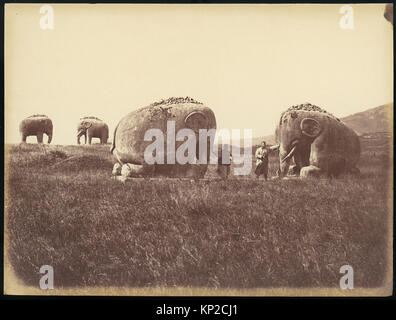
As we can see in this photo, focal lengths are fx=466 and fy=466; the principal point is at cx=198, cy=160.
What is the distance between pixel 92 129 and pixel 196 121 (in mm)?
1491

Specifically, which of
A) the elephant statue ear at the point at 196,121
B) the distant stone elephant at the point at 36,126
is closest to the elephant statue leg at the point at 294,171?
the elephant statue ear at the point at 196,121

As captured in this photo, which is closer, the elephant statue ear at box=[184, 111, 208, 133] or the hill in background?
the hill in background

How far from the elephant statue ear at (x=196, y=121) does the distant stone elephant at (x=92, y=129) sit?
1.16 meters

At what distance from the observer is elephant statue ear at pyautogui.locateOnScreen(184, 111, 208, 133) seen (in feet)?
21.5

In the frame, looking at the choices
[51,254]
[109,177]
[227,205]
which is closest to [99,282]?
[51,254]

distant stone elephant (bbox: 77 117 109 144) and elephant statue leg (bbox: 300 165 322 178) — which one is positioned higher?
distant stone elephant (bbox: 77 117 109 144)

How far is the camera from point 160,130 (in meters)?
6.62

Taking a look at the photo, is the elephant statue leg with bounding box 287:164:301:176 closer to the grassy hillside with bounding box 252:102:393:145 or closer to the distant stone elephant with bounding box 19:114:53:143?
the grassy hillside with bounding box 252:102:393:145

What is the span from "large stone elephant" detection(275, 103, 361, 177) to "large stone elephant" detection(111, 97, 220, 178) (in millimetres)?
1096

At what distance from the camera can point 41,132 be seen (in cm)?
655

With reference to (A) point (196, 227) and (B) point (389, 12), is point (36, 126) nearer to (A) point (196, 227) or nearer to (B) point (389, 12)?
(A) point (196, 227)

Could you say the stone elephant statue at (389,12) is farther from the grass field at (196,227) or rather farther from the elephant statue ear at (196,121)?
the elephant statue ear at (196,121)

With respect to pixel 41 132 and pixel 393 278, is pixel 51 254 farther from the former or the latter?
pixel 393 278

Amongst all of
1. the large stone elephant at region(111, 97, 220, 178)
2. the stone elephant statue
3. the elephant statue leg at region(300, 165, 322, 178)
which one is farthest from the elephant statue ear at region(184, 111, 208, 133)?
the stone elephant statue
